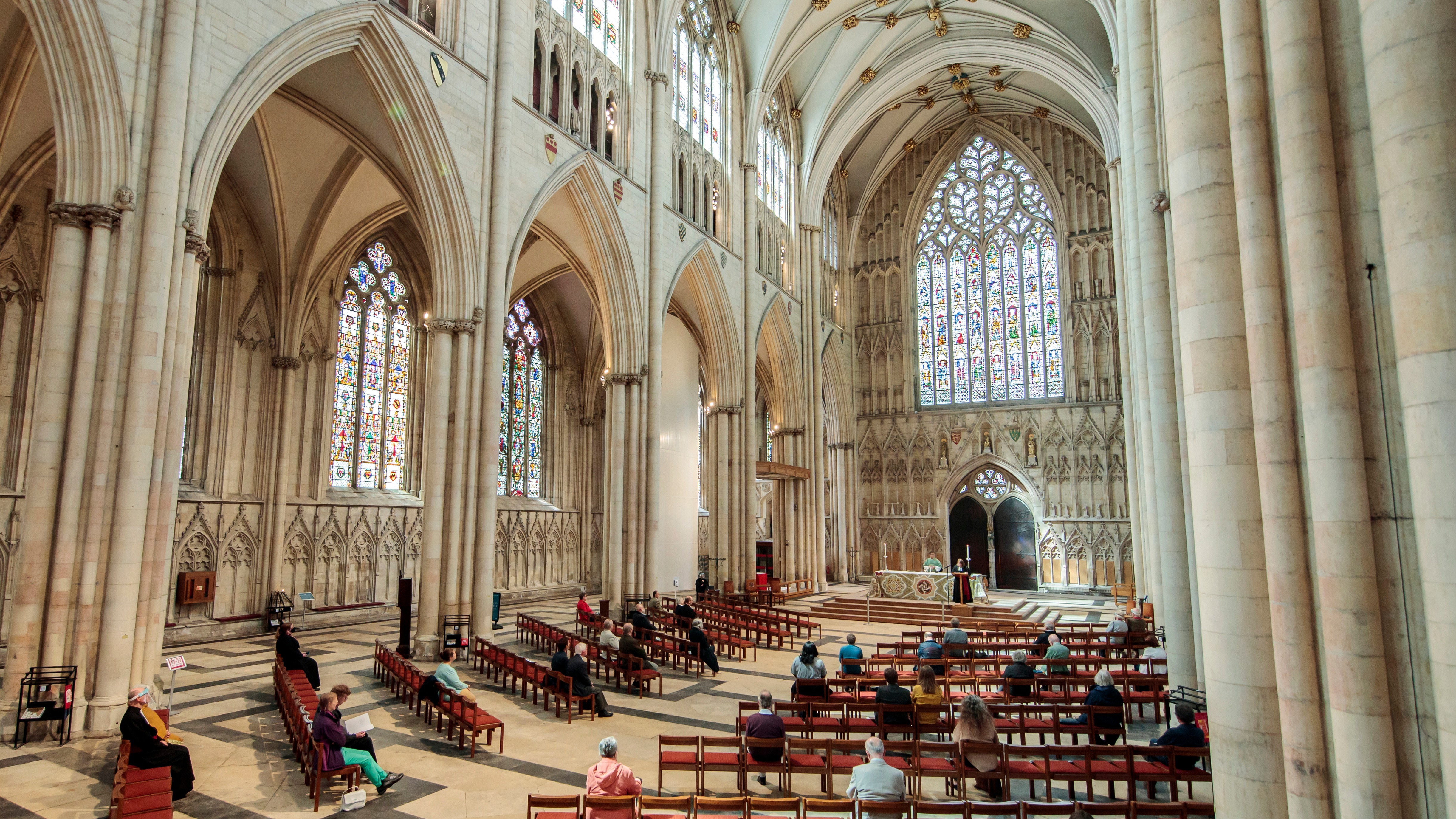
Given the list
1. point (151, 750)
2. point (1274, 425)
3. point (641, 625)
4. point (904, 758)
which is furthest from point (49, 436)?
point (1274, 425)

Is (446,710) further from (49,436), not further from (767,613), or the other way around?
(767,613)

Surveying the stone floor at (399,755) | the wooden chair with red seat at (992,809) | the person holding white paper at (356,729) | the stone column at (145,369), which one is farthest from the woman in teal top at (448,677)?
the wooden chair with red seat at (992,809)

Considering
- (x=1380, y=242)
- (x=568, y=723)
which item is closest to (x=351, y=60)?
(x=568, y=723)

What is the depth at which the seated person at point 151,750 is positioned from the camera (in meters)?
5.74

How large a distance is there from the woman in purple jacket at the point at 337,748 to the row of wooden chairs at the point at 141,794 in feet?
3.05

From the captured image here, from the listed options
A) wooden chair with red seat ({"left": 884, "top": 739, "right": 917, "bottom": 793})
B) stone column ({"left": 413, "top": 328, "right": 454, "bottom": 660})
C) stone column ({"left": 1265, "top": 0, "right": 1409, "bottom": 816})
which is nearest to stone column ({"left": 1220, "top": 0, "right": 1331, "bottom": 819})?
stone column ({"left": 1265, "top": 0, "right": 1409, "bottom": 816})

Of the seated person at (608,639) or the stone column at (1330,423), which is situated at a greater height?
the stone column at (1330,423)

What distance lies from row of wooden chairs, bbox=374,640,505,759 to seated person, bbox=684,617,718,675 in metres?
3.44

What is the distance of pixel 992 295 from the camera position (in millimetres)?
29375

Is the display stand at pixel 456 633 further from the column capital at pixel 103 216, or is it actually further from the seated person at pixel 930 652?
the column capital at pixel 103 216

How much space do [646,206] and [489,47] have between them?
522 cm

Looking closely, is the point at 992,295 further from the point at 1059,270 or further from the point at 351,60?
the point at 351,60

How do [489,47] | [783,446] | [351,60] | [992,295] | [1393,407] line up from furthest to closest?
[992,295], [783,446], [489,47], [351,60], [1393,407]

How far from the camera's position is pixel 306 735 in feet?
21.0
